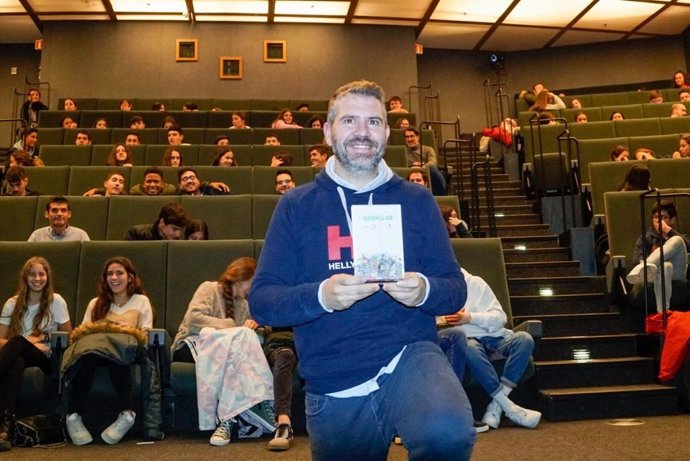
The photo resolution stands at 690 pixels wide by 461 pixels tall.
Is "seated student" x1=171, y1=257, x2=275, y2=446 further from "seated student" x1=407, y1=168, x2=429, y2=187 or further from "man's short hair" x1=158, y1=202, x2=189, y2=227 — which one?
"seated student" x1=407, y1=168, x2=429, y2=187

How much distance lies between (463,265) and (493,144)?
611cm

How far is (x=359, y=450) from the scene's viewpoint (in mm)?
1381

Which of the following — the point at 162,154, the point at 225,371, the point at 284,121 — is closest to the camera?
the point at 225,371

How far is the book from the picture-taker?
1.31 m

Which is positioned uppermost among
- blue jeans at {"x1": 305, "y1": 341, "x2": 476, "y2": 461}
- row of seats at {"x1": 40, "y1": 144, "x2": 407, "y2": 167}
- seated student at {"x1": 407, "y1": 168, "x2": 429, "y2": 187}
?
row of seats at {"x1": 40, "y1": 144, "x2": 407, "y2": 167}

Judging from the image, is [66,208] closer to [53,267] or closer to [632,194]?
[53,267]

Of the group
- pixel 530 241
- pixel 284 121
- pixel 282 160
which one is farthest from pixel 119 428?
pixel 284 121

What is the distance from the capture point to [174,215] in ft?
13.9

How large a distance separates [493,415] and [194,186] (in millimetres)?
2872

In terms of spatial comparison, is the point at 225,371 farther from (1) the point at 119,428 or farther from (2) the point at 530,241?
(2) the point at 530,241

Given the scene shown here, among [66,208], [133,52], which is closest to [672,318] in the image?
[66,208]

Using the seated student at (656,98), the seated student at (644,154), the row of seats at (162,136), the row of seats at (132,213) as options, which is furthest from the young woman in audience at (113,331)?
the seated student at (656,98)

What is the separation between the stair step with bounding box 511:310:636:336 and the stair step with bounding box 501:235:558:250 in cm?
124

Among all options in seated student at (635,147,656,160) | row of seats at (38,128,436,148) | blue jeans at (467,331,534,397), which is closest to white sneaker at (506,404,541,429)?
blue jeans at (467,331,534,397)
